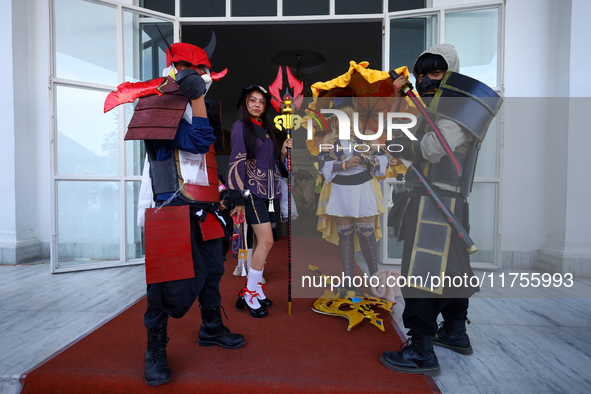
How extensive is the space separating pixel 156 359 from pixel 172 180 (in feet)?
2.74

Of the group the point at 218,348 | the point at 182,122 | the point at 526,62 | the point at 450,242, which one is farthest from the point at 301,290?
the point at 526,62

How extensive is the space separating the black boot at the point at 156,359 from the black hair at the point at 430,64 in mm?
1770

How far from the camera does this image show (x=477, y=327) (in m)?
1.97

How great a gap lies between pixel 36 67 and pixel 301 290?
4.17 meters

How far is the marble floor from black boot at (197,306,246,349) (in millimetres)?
813

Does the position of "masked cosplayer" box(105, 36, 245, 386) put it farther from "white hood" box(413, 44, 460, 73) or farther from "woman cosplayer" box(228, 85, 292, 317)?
"white hood" box(413, 44, 460, 73)

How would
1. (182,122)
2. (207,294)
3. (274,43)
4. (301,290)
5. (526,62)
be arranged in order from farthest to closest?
1. (274,43)
2. (526,62)
3. (301,290)
4. (207,294)
5. (182,122)

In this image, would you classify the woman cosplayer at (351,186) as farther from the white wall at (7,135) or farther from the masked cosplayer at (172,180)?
the white wall at (7,135)

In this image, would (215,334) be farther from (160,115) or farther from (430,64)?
(430,64)

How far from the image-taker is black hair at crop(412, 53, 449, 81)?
1.40m

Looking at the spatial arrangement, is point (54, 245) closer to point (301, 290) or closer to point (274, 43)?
point (301, 290)

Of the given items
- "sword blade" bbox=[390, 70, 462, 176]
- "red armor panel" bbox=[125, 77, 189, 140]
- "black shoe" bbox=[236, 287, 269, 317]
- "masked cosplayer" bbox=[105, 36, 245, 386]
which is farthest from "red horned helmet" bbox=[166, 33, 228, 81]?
"black shoe" bbox=[236, 287, 269, 317]

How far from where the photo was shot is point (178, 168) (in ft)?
4.55

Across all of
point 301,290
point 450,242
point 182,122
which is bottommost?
point 301,290
